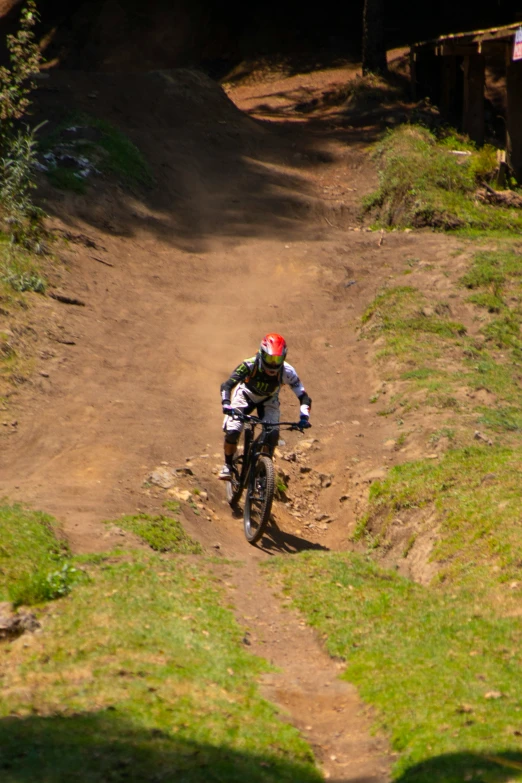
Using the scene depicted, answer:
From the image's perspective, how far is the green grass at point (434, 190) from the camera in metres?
20.1

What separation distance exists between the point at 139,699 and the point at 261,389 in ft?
17.5

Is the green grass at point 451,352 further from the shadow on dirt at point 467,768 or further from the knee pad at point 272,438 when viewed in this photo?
the shadow on dirt at point 467,768

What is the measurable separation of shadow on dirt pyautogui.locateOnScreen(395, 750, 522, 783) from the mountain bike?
15.2 ft

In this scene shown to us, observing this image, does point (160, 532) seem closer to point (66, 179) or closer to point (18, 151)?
point (18, 151)

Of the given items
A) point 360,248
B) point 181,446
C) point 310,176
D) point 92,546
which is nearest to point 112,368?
point 181,446

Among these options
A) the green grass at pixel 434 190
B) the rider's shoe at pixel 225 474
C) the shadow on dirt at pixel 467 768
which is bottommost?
the rider's shoe at pixel 225 474

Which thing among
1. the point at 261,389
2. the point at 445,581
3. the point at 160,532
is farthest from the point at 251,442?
the point at 445,581

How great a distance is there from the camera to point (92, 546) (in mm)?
8219

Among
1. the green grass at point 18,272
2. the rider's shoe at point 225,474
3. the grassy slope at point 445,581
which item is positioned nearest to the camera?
the grassy slope at point 445,581

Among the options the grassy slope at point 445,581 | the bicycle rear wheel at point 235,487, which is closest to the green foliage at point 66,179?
the grassy slope at point 445,581

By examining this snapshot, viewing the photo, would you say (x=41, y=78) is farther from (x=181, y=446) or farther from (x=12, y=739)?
(x=12, y=739)

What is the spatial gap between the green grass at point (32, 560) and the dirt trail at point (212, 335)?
0.34m

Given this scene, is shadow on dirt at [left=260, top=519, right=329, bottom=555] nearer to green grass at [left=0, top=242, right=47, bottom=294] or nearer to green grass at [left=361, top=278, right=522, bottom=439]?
green grass at [left=361, top=278, right=522, bottom=439]

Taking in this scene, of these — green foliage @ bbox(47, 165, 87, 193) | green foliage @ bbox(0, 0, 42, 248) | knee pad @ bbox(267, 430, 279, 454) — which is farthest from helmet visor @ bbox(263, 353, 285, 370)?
green foliage @ bbox(47, 165, 87, 193)
